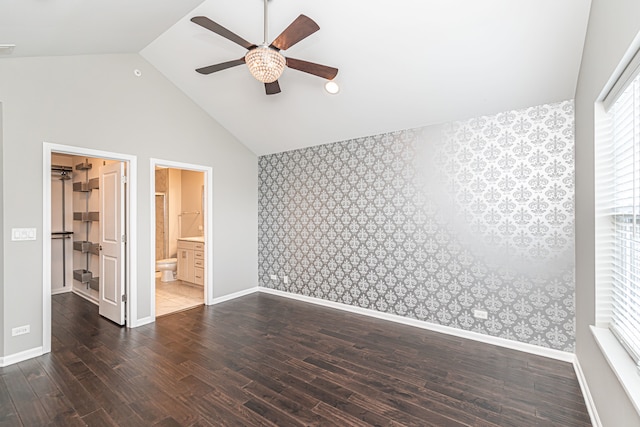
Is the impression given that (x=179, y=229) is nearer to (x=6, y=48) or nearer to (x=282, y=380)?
(x=6, y=48)

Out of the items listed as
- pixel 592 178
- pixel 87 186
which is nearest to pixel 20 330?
pixel 87 186

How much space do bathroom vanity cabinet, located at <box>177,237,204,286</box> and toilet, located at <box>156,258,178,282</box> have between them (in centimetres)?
23

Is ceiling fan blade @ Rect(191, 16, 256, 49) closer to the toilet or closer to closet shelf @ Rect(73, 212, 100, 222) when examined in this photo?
closet shelf @ Rect(73, 212, 100, 222)

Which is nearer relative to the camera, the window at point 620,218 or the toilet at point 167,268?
the window at point 620,218

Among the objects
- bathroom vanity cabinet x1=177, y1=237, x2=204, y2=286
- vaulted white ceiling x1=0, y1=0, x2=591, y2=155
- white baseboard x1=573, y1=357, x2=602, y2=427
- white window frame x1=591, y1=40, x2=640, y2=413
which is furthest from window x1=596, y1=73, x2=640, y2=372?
bathroom vanity cabinet x1=177, y1=237, x2=204, y2=286

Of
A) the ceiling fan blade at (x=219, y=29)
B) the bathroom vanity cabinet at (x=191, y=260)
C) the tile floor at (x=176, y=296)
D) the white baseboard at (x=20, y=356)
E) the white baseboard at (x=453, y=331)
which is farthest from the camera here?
the bathroom vanity cabinet at (x=191, y=260)

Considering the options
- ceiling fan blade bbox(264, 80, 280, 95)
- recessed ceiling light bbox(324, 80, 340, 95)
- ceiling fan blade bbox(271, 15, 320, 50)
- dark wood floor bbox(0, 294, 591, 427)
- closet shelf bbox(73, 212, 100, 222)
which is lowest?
dark wood floor bbox(0, 294, 591, 427)

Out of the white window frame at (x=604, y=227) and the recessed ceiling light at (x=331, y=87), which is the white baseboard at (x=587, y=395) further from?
the recessed ceiling light at (x=331, y=87)

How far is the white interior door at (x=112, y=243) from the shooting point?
147 inches

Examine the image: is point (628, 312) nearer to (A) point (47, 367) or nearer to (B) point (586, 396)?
(B) point (586, 396)

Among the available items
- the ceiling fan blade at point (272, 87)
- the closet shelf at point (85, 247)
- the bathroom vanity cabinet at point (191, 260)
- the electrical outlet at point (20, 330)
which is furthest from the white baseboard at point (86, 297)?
the ceiling fan blade at point (272, 87)

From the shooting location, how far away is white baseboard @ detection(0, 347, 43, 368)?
2.71m

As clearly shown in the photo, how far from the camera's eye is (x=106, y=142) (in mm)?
3449

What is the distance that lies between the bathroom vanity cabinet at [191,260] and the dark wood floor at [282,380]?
6.31 feet
